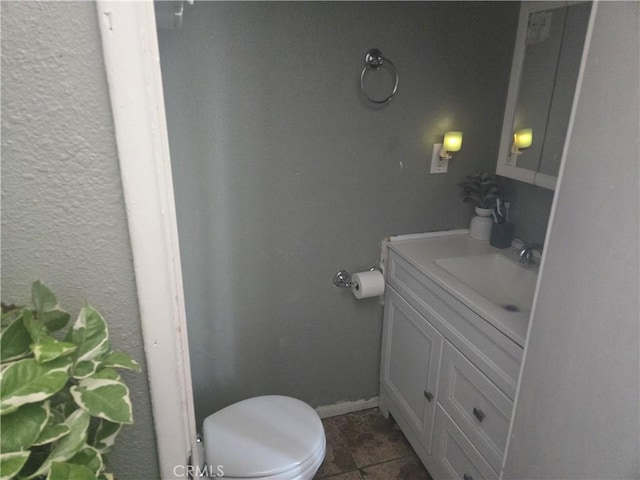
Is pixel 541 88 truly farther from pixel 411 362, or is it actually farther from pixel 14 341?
pixel 14 341

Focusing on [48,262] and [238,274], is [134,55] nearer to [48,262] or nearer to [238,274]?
[48,262]

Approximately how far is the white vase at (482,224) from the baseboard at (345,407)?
0.91 meters

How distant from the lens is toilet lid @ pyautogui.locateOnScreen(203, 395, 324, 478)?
52.3 inches

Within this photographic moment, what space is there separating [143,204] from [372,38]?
4.25 ft

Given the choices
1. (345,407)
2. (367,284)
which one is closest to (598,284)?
(367,284)

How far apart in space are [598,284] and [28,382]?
0.85 m

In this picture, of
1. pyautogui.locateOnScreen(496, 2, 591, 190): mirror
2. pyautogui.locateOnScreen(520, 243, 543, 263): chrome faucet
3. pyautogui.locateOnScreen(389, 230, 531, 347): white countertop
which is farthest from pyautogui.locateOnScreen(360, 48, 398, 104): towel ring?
pyautogui.locateOnScreen(520, 243, 543, 263): chrome faucet

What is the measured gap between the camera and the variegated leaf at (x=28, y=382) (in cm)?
39

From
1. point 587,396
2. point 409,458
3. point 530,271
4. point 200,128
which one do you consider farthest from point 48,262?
point 409,458

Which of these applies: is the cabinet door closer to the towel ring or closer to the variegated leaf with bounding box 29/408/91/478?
the towel ring

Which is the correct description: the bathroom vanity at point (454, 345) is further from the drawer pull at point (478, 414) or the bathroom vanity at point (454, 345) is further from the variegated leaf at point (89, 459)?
the variegated leaf at point (89, 459)

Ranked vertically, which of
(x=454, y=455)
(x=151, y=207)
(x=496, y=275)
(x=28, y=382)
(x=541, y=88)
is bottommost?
(x=454, y=455)

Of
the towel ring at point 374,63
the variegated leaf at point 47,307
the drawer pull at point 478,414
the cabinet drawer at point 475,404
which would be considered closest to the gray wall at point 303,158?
the towel ring at point 374,63

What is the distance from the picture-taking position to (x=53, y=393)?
1.35ft
